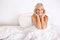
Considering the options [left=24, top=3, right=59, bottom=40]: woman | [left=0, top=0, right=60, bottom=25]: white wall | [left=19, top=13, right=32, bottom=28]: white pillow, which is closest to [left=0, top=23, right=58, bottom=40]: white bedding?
[left=24, top=3, right=59, bottom=40]: woman

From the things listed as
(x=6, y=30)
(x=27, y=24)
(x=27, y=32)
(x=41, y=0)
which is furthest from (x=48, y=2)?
(x=6, y=30)

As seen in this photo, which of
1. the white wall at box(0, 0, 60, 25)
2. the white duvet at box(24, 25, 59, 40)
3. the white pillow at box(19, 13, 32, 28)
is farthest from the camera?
the white wall at box(0, 0, 60, 25)

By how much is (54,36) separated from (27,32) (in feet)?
1.07

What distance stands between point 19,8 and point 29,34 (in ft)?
1.79

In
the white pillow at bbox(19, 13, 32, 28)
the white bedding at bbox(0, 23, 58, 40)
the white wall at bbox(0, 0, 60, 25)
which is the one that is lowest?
the white bedding at bbox(0, 23, 58, 40)

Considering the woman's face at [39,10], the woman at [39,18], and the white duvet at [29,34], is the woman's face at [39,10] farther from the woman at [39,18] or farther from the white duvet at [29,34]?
the white duvet at [29,34]

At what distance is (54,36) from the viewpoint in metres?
1.40

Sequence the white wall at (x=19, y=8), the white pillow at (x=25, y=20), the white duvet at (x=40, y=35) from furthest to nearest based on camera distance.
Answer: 1. the white wall at (x=19, y=8)
2. the white pillow at (x=25, y=20)
3. the white duvet at (x=40, y=35)

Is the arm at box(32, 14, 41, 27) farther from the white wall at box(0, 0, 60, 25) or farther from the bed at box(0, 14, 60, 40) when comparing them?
the white wall at box(0, 0, 60, 25)

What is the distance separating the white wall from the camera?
1781 millimetres

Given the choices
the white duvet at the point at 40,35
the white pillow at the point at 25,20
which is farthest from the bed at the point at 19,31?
the white duvet at the point at 40,35

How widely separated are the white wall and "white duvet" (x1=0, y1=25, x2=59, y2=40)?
0.32 metres

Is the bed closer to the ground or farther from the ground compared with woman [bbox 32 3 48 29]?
closer to the ground

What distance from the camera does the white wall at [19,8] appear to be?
1781 millimetres
